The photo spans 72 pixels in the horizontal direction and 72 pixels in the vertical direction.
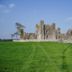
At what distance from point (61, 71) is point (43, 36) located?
11.8 ft

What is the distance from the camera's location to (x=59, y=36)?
249 inches

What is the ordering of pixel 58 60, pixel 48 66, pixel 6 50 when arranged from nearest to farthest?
pixel 48 66 → pixel 58 60 → pixel 6 50

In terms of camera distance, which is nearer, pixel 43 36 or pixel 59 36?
pixel 59 36

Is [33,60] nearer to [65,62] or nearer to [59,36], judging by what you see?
[65,62]

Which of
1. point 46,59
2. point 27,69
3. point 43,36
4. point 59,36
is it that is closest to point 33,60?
point 46,59

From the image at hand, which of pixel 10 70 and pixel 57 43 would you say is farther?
pixel 57 43

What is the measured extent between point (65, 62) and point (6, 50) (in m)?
1.48

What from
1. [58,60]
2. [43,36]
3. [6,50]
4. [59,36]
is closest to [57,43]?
[59,36]

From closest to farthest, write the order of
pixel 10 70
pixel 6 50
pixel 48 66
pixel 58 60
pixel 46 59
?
pixel 10 70, pixel 48 66, pixel 58 60, pixel 46 59, pixel 6 50

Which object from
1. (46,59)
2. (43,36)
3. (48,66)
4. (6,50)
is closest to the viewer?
(48,66)

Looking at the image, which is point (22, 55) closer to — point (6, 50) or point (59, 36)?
point (6, 50)

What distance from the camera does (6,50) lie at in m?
5.39

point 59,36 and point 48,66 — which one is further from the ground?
point 59,36

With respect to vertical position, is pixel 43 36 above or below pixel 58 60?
above
